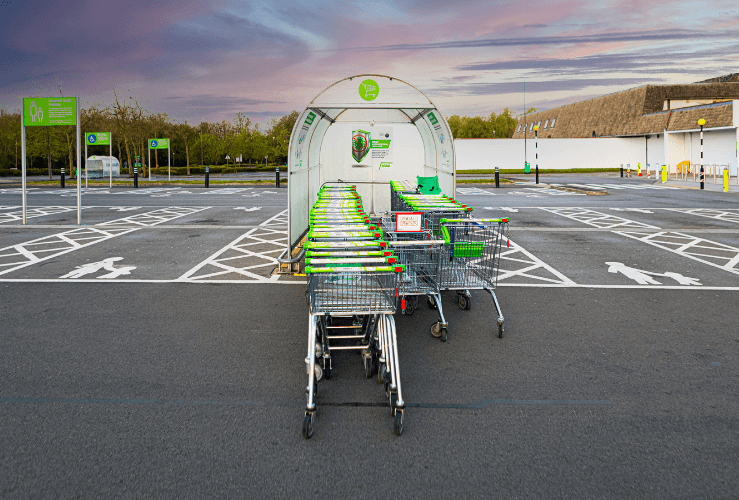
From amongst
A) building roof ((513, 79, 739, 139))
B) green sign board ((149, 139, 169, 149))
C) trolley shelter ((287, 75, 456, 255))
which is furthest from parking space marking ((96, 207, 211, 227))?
building roof ((513, 79, 739, 139))

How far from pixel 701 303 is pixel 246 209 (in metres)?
15.4

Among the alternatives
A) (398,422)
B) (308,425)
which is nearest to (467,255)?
(398,422)

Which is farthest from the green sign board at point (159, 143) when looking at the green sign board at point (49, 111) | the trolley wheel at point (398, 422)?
the trolley wheel at point (398, 422)

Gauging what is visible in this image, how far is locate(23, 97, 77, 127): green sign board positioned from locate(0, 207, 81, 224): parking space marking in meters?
3.01

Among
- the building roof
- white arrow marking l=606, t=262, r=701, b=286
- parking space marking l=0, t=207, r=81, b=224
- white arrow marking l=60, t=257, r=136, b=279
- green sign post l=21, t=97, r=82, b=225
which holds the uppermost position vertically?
the building roof

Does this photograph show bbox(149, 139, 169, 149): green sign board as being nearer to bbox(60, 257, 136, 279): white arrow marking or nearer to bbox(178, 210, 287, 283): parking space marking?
bbox(178, 210, 287, 283): parking space marking

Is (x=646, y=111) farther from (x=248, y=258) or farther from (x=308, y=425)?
(x=308, y=425)

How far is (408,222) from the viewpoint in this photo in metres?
6.38

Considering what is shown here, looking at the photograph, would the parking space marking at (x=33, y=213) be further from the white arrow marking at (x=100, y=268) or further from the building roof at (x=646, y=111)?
the building roof at (x=646, y=111)

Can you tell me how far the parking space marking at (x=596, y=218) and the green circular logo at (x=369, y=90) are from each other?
7690 mm

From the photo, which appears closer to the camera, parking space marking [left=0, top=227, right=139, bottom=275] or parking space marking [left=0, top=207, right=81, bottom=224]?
parking space marking [left=0, top=227, right=139, bottom=275]

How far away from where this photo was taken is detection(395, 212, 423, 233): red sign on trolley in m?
6.29

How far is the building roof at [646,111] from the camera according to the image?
43.7 metres

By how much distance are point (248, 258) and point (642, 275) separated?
21.6ft
